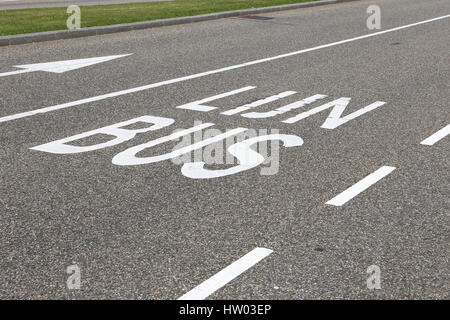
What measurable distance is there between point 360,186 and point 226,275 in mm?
2122

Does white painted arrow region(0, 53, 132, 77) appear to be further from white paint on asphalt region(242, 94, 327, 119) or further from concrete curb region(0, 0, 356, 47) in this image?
white paint on asphalt region(242, 94, 327, 119)

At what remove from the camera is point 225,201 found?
18.6ft

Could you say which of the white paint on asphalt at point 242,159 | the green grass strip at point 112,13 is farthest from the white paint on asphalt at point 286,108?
the green grass strip at point 112,13

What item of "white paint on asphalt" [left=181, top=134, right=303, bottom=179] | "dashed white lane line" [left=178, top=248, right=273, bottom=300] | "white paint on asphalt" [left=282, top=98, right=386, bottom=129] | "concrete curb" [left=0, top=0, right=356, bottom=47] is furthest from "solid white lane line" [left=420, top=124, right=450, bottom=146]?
"concrete curb" [left=0, top=0, right=356, bottom=47]

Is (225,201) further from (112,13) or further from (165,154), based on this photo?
(112,13)

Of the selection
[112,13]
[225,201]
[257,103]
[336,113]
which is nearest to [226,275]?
[225,201]

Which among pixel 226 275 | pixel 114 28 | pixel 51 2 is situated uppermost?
pixel 51 2

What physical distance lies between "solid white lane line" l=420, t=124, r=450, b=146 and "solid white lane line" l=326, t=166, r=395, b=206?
1.09 m

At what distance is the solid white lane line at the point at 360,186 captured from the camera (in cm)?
575

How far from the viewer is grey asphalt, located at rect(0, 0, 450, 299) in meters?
4.40

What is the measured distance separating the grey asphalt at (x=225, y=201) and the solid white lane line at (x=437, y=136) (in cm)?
8

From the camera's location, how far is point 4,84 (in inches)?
387

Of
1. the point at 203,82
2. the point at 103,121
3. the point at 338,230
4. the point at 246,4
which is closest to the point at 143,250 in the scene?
the point at 338,230
